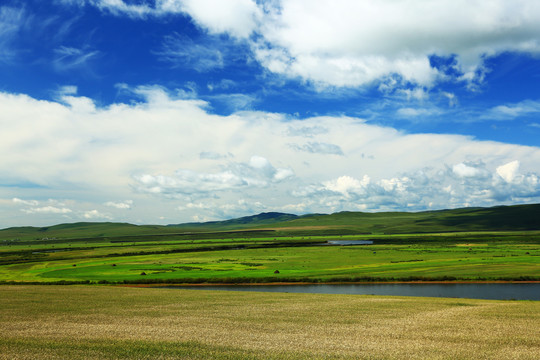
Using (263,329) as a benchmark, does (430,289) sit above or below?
below

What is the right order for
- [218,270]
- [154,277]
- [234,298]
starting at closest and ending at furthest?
[234,298], [154,277], [218,270]

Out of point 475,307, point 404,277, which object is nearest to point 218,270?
point 404,277

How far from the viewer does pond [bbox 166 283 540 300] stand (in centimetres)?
5305

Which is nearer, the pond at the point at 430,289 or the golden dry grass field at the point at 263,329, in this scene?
the golden dry grass field at the point at 263,329

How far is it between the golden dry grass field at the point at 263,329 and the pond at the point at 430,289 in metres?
17.3

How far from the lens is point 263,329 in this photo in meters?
25.5

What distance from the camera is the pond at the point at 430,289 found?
53.0 meters

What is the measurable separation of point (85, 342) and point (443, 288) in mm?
54267

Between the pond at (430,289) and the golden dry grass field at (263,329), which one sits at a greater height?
the golden dry grass field at (263,329)

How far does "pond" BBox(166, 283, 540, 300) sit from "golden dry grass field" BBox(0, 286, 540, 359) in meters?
17.3

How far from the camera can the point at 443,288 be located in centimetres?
5909

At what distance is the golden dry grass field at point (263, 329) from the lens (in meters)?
19.7

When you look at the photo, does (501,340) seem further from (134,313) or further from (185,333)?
(134,313)

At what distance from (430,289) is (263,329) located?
141 feet
